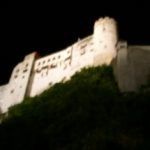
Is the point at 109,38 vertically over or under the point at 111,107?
over

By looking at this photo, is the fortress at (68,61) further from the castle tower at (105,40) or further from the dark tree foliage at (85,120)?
the dark tree foliage at (85,120)

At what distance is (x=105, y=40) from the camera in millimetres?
31656

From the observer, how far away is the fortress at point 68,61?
91.9 ft

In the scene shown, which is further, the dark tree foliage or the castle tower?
the castle tower

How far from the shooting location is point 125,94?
2402 cm

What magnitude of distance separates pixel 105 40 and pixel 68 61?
3434mm

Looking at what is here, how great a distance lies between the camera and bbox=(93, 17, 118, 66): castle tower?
99.9 ft

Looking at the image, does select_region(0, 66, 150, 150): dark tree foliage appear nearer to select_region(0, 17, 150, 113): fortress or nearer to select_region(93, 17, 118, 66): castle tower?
select_region(93, 17, 118, 66): castle tower

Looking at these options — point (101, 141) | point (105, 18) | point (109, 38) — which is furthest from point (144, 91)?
point (105, 18)

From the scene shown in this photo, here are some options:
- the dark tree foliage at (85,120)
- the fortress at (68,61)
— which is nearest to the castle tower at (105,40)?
the fortress at (68,61)

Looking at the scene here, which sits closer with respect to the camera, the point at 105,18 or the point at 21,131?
the point at 21,131

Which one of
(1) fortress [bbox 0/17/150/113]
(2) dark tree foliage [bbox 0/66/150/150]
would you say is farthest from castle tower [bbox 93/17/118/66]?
(2) dark tree foliage [bbox 0/66/150/150]

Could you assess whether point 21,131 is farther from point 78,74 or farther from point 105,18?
point 105,18

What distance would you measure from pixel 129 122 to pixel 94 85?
6.81 meters
